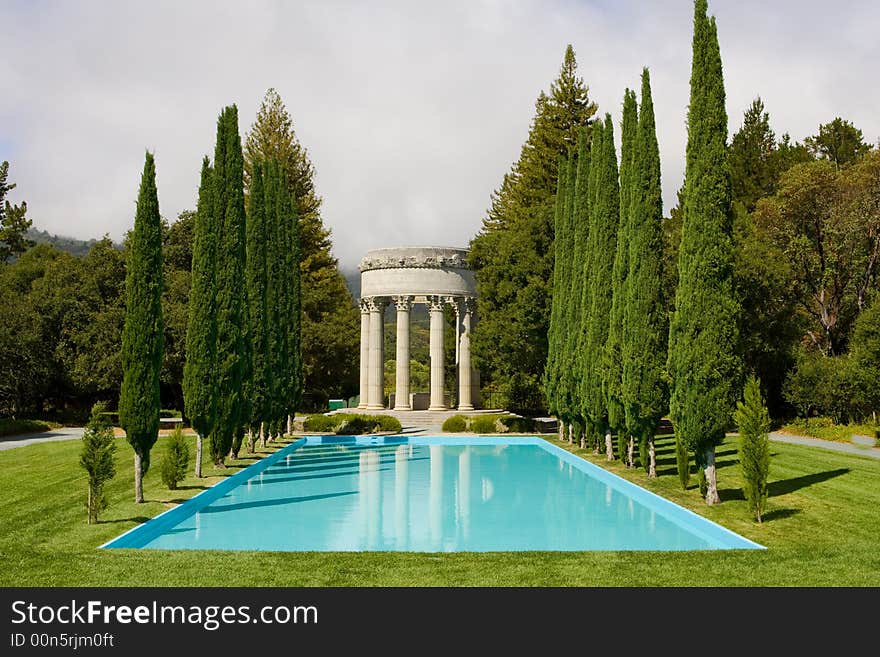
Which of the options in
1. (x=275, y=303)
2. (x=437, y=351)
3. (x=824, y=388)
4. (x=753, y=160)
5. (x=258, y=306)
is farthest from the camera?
(x=753, y=160)

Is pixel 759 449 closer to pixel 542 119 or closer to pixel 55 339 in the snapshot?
pixel 55 339

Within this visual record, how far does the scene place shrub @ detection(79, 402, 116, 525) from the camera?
15.0 meters

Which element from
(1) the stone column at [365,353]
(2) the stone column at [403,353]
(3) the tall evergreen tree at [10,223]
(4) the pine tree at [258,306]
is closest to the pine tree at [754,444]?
(4) the pine tree at [258,306]

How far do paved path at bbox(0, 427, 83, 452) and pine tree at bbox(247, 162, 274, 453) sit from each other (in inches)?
385

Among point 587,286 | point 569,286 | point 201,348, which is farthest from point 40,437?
point 587,286

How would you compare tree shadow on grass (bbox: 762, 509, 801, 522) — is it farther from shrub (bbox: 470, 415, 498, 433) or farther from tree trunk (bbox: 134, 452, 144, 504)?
shrub (bbox: 470, 415, 498, 433)

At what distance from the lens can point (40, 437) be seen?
35.5 m

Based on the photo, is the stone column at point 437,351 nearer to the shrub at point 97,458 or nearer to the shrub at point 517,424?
the shrub at point 517,424

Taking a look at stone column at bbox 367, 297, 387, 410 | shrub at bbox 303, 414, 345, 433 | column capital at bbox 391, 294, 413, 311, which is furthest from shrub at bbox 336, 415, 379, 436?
column capital at bbox 391, 294, 413, 311

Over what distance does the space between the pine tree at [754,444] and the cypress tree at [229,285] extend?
1480 cm

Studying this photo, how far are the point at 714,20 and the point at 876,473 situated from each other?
1360 centimetres

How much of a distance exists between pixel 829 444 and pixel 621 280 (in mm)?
13383

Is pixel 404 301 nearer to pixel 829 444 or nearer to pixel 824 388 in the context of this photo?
pixel 824 388

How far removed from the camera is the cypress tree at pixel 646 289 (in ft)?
72.5
